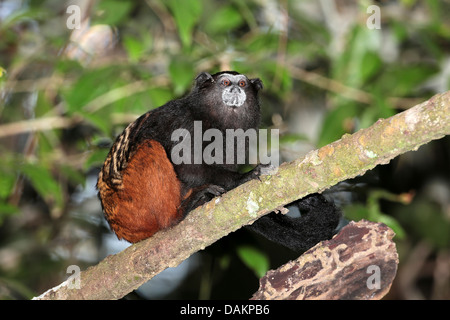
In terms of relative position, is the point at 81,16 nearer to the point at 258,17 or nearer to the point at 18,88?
the point at 18,88

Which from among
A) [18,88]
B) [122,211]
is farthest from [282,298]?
[18,88]

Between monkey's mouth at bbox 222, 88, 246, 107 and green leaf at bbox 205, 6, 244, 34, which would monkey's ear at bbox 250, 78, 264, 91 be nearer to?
monkey's mouth at bbox 222, 88, 246, 107

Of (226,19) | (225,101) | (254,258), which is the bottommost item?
(254,258)

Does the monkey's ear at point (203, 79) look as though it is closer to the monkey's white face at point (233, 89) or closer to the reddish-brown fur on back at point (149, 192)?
the monkey's white face at point (233, 89)

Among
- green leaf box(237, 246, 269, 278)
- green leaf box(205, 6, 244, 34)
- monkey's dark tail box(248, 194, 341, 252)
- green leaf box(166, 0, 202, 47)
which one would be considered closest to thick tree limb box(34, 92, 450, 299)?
monkey's dark tail box(248, 194, 341, 252)

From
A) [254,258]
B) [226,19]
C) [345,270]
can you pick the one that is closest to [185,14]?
[226,19]

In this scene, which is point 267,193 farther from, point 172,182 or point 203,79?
point 203,79
